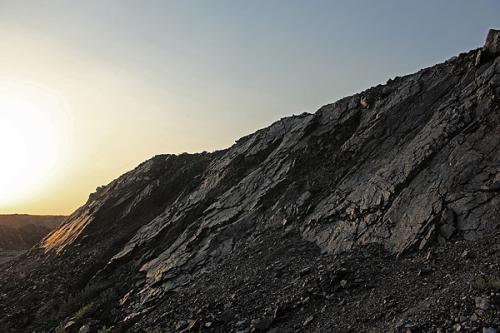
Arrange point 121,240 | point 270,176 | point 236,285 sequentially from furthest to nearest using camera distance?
1. point 121,240
2. point 270,176
3. point 236,285

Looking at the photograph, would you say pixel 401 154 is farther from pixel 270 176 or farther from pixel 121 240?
pixel 121 240

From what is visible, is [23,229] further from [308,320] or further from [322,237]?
[308,320]

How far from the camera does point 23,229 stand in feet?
179

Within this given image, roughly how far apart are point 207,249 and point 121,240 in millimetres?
7577

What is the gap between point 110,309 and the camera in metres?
17.1

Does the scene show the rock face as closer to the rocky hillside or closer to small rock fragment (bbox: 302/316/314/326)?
the rocky hillside

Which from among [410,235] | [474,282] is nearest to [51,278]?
[410,235]

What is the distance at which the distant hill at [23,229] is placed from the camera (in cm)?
5006

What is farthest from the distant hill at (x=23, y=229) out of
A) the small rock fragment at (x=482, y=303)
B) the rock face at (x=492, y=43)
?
the small rock fragment at (x=482, y=303)

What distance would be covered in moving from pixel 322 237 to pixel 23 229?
5060cm

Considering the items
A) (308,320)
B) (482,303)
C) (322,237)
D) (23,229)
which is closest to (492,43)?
(322,237)

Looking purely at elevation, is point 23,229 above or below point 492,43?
above

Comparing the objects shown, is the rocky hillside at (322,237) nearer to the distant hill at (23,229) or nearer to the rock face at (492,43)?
the rock face at (492,43)

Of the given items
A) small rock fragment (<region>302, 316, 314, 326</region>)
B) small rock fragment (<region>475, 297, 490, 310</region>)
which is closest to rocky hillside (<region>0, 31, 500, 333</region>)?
small rock fragment (<region>475, 297, 490, 310</region>)
